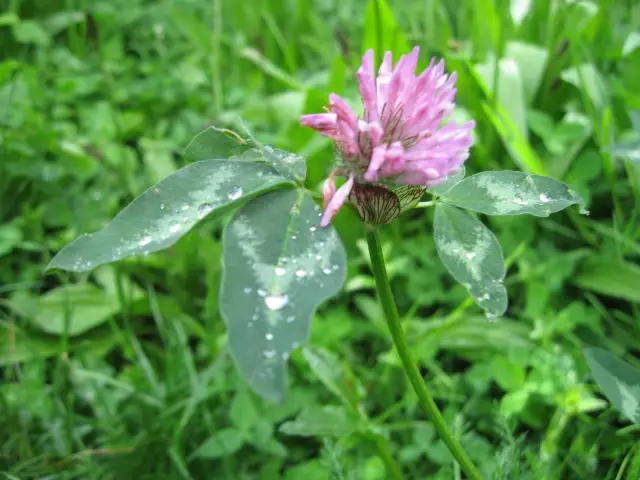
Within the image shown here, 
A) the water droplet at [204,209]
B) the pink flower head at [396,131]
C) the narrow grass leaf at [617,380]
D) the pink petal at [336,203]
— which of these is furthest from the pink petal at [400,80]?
the narrow grass leaf at [617,380]

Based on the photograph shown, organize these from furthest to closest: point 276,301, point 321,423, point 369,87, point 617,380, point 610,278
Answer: point 610,278 → point 321,423 → point 617,380 → point 369,87 → point 276,301

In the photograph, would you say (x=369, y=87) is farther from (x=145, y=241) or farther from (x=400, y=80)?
(x=145, y=241)

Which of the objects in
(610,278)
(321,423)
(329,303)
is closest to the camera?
(321,423)

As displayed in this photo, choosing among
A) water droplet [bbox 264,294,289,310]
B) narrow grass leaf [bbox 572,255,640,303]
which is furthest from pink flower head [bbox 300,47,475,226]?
narrow grass leaf [bbox 572,255,640,303]

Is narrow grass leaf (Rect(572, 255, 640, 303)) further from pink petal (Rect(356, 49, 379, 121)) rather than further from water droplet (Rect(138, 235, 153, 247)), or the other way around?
water droplet (Rect(138, 235, 153, 247))

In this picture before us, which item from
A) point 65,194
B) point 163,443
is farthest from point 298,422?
point 65,194

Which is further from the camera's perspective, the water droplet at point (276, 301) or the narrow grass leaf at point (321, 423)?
the narrow grass leaf at point (321, 423)

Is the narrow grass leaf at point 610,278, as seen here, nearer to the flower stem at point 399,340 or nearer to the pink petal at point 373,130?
the flower stem at point 399,340

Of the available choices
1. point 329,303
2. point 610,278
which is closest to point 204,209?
point 329,303
